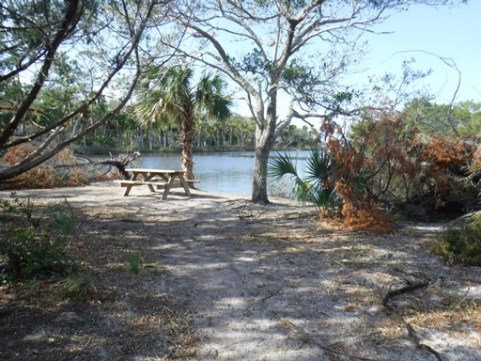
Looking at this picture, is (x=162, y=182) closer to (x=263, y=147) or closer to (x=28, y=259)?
(x=263, y=147)

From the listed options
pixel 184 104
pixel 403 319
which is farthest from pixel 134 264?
pixel 184 104

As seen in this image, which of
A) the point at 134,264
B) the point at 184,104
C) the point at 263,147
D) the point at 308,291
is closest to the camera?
the point at 308,291

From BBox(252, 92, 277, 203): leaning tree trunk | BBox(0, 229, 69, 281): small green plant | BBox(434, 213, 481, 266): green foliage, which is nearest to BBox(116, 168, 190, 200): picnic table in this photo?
BBox(252, 92, 277, 203): leaning tree trunk

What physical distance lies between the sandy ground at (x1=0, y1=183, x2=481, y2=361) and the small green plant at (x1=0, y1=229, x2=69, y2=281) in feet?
2.92

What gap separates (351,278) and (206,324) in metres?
1.70

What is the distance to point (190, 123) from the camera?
14.4m

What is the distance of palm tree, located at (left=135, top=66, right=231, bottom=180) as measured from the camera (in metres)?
13.1

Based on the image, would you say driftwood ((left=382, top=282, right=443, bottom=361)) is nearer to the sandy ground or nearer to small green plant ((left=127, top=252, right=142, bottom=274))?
the sandy ground

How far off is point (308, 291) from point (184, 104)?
36.2ft

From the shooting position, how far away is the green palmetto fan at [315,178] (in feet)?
23.0

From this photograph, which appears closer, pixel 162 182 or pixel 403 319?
pixel 403 319

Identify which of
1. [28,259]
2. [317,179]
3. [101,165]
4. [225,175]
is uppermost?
[317,179]

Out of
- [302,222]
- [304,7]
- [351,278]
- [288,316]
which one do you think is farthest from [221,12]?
[288,316]

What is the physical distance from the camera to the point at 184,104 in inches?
548
